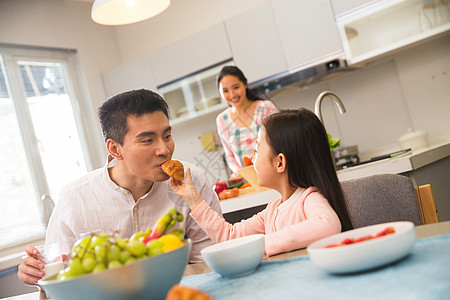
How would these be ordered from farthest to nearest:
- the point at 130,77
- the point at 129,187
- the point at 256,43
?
1. the point at 130,77
2. the point at 256,43
3. the point at 129,187

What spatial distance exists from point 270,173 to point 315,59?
2523mm

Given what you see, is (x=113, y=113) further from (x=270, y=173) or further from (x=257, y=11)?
(x=257, y=11)

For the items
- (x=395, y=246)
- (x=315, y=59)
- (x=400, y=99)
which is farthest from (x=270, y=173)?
(x=400, y=99)

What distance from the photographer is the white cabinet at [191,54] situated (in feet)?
14.2

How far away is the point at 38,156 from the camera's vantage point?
14.1 feet

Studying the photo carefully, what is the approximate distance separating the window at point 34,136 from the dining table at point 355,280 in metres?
3.27

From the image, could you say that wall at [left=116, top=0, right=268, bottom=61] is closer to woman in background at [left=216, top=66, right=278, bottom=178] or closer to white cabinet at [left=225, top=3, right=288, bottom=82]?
white cabinet at [left=225, top=3, right=288, bottom=82]

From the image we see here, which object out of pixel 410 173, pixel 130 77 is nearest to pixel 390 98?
pixel 410 173

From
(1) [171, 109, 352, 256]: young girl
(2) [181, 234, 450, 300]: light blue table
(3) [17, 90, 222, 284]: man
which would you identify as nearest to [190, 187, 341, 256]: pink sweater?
(1) [171, 109, 352, 256]: young girl

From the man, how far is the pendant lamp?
947mm

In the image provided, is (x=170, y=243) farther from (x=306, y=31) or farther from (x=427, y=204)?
(x=306, y=31)

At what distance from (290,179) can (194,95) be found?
125 inches

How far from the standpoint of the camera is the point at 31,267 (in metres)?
1.35

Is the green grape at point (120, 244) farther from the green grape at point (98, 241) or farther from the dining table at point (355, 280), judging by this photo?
the dining table at point (355, 280)
